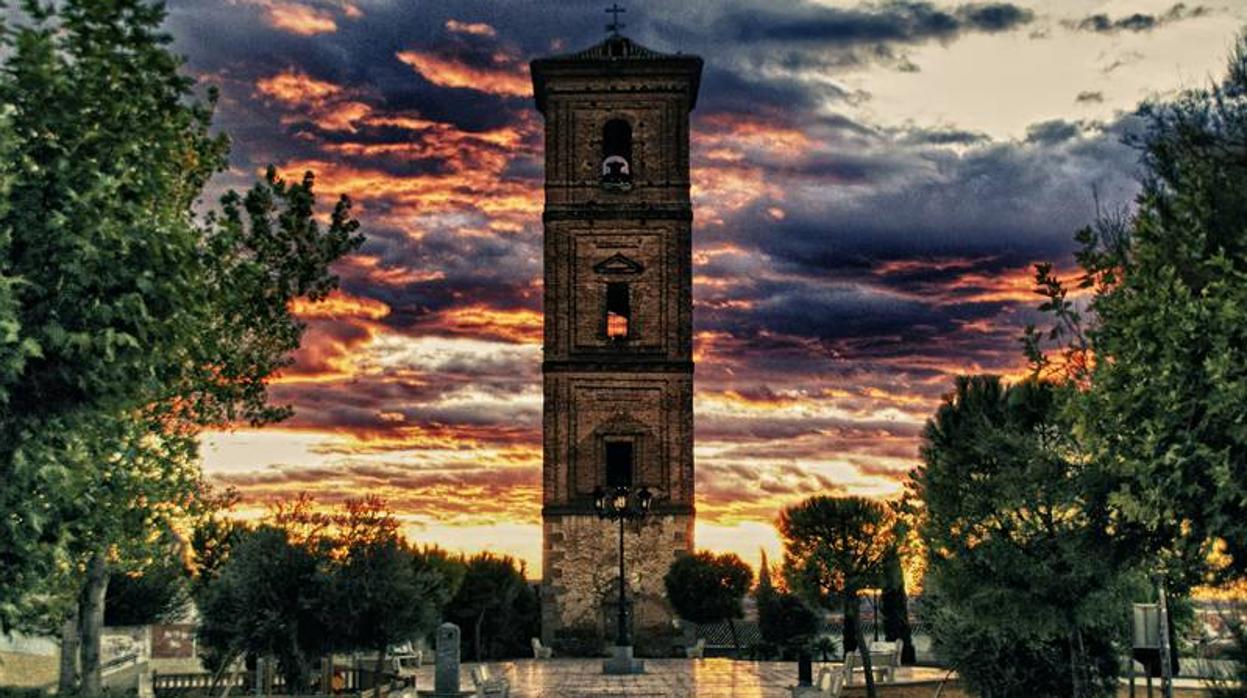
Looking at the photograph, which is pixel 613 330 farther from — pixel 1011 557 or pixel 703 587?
pixel 1011 557

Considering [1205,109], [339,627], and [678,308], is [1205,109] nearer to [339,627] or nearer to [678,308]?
[339,627]

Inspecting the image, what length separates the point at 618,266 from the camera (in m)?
49.2

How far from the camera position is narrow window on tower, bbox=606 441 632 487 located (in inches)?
1900

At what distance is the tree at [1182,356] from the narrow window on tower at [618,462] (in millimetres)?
32930

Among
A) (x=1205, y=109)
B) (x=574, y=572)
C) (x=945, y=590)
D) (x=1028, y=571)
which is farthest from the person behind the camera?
(x=574, y=572)

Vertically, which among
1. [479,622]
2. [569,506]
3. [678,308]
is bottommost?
[479,622]

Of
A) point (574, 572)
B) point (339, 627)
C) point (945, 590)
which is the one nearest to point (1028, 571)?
point (945, 590)

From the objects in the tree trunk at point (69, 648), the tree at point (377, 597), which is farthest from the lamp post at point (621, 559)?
the tree trunk at point (69, 648)

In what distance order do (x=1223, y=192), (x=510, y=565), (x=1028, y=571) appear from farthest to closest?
(x=510, y=565), (x=1028, y=571), (x=1223, y=192)

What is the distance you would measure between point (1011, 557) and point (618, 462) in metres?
28.7

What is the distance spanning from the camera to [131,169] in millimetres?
14234

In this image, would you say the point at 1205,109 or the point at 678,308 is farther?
the point at 678,308

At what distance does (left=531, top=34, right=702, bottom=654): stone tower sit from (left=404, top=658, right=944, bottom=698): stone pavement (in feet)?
12.0

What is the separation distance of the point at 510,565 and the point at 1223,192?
42286mm
